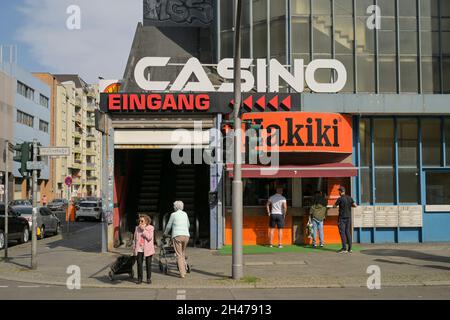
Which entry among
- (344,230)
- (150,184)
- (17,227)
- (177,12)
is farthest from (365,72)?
(177,12)

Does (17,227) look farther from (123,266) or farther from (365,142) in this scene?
(365,142)

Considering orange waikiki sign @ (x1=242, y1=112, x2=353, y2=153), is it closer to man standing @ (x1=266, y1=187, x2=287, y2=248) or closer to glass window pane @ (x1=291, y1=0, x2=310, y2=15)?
man standing @ (x1=266, y1=187, x2=287, y2=248)

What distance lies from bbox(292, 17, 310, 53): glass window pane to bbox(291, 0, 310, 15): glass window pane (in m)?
0.22

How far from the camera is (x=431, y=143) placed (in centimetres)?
1992

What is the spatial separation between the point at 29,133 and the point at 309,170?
191 ft

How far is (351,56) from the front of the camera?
21.5 meters

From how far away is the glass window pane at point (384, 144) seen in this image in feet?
65.1

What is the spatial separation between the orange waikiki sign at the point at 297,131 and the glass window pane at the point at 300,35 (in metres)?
4.17

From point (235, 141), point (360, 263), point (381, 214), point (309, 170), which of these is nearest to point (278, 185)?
point (309, 170)

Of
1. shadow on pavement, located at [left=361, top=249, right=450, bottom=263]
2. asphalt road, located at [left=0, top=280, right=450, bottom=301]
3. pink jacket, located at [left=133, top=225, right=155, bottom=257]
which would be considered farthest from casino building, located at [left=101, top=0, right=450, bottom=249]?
asphalt road, located at [left=0, top=280, right=450, bottom=301]

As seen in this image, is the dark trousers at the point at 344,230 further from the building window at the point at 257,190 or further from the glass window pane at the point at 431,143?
the glass window pane at the point at 431,143

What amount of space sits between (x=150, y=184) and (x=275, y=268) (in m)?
10.2

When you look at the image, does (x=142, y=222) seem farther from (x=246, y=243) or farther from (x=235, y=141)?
(x=246, y=243)
